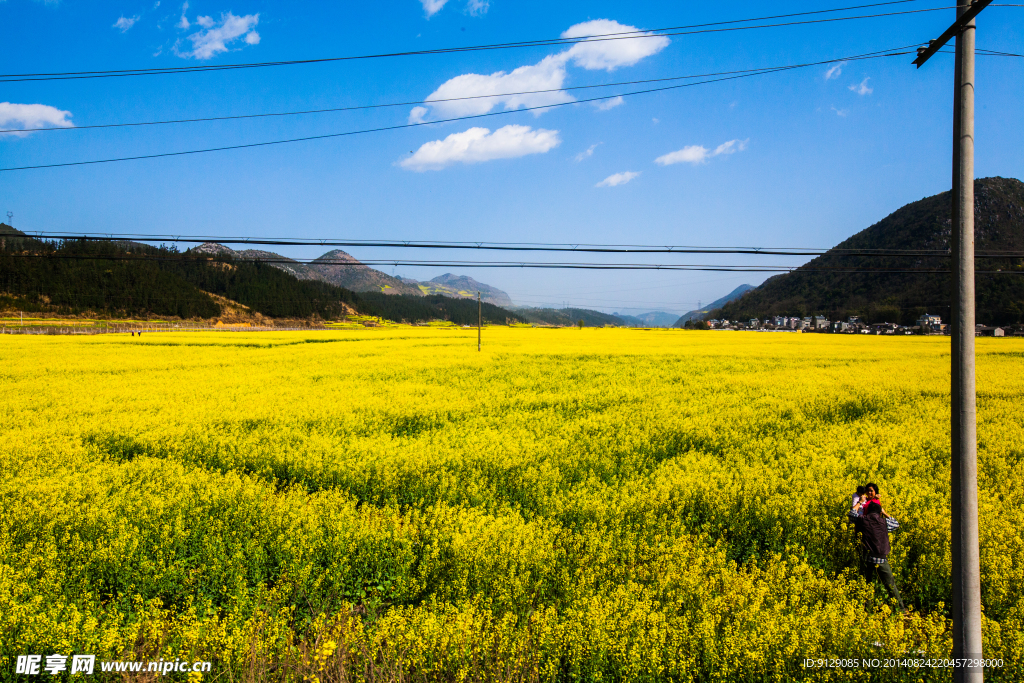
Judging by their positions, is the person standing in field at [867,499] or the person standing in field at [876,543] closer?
the person standing in field at [876,543]

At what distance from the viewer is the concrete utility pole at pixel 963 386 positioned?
4.36 m

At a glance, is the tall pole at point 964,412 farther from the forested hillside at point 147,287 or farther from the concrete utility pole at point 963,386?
the forested hillside at point 147,287

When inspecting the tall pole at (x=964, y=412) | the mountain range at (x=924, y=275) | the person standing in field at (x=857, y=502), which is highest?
the mountain range at (x=924, y=275)

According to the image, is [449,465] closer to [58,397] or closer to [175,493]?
[175,493]

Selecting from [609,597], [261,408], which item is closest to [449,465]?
[609,597]

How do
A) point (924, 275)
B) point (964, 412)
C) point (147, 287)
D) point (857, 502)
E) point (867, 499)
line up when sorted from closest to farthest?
point (964, 412), point (867, 499), point (857, 502), point (924, 275), point (147, 287)

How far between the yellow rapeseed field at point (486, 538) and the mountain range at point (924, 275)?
46.6 m

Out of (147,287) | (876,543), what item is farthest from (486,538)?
(147,287)

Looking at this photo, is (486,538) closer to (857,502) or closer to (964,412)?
(857,502)

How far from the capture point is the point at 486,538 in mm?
6758

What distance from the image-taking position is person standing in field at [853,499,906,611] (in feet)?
20.9

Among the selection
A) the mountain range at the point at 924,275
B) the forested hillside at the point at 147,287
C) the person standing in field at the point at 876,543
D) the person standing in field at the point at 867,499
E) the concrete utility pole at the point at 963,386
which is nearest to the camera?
the concrete utility pole at the point at 963,386

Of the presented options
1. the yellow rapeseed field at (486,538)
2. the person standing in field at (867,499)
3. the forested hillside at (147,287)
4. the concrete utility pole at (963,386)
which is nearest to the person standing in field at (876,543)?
the person standing in field at (867,499)

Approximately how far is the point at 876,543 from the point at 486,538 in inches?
208
